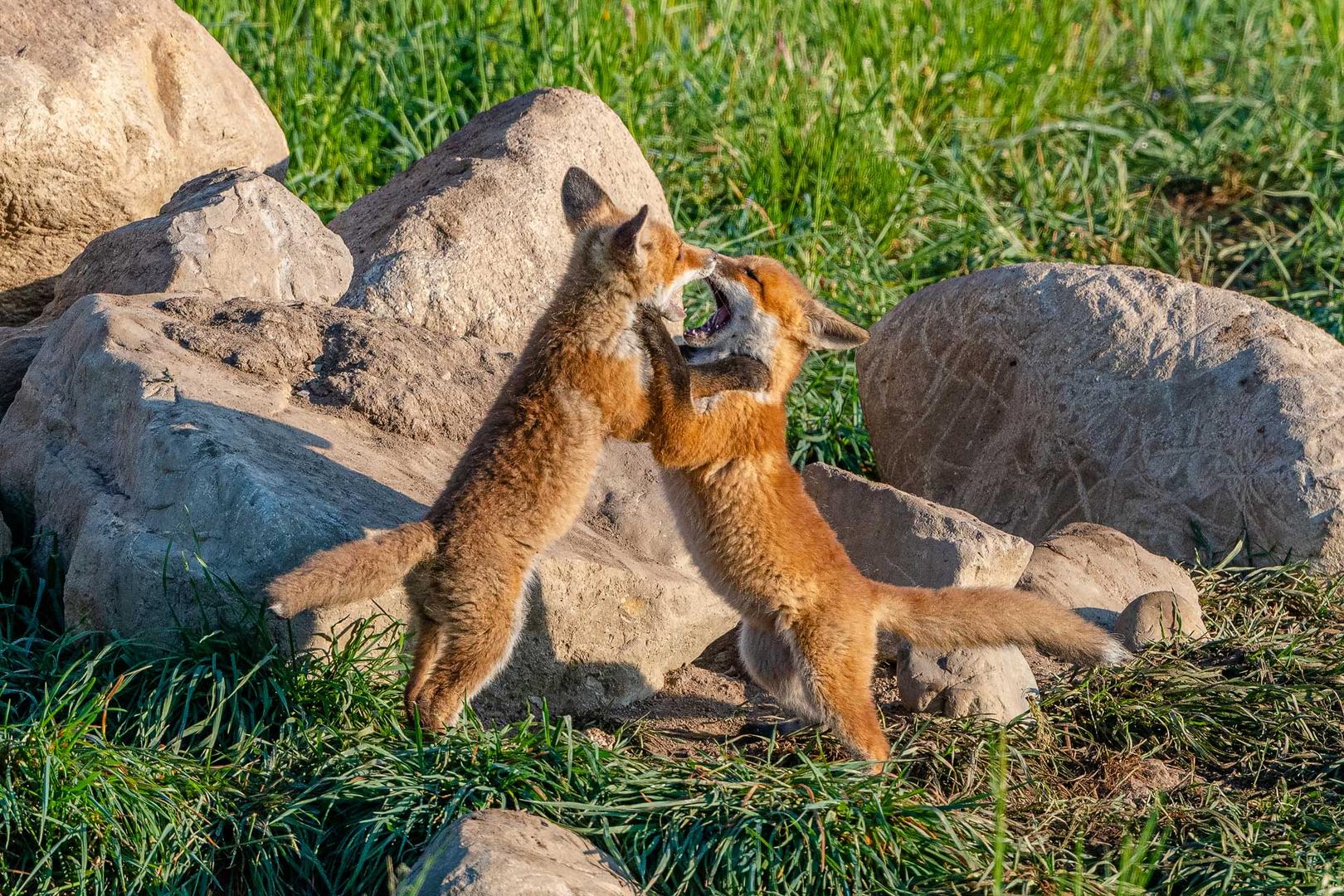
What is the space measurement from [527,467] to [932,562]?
74.5 inches

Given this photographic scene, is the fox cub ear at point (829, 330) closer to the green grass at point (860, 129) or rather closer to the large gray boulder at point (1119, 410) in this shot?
the large gray boulder at point (1119, 410)

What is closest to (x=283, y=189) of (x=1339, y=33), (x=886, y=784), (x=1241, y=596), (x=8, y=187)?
(x=8, y=187)

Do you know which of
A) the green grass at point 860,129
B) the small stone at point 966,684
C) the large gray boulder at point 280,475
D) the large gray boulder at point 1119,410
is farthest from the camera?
the green grass at point 860,129

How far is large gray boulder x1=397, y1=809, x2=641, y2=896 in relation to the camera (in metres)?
3.59

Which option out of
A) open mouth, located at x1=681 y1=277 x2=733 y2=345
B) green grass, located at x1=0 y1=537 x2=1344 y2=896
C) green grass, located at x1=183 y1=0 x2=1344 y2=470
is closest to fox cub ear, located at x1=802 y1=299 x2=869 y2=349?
open mouth, located at x1=681 y1=277 x2=733 y2=345

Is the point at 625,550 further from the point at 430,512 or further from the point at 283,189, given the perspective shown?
the point at 283,189

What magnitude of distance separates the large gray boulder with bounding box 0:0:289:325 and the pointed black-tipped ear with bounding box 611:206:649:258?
2944 millimetres

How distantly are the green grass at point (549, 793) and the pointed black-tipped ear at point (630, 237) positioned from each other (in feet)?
5.31

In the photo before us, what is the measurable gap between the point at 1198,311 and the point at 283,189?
4.42 m

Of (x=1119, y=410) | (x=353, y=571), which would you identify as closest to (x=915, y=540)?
(x=1119, y=410)

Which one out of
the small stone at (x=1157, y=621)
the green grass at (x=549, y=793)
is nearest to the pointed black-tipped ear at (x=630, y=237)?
the green grass at (x=549, y=793)

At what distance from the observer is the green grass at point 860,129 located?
894cm

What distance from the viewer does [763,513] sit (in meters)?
5.14

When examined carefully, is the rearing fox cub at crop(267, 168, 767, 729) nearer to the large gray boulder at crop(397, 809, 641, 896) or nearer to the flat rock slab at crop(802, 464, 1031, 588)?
the large gray boulder at crop(397, 809, 641, 896)
